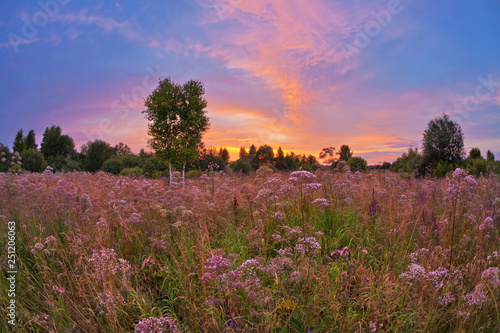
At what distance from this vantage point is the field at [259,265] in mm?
2713

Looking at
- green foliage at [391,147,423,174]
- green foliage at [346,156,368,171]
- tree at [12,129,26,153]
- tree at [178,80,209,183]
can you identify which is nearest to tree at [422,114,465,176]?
green foliage at [391,147,423,174]

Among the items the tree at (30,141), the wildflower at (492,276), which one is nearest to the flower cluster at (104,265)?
the wildflower at (492,276)

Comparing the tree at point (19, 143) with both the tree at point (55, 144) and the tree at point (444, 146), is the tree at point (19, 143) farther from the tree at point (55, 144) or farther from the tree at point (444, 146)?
the tree at point (444, 146)

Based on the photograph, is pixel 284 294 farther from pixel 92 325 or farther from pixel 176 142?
pixel 176 142

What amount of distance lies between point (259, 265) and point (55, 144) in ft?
290

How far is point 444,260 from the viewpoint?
393cm

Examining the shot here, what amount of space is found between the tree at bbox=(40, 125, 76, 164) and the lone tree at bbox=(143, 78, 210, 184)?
6511 centimetres

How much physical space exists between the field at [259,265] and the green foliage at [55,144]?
264 feet

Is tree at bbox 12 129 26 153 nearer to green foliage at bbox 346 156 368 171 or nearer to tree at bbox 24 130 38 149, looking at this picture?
tree at bbox 24 130 38 149

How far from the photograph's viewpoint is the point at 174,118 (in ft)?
73.7

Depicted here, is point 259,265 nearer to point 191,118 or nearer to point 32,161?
point 191,118

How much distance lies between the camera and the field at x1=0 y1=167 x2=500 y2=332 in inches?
107

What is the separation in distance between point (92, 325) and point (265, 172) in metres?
4.17

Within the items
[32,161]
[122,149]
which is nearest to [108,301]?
[32,161]
